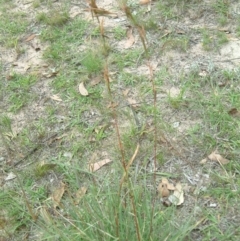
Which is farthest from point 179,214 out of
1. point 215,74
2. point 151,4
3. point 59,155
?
point 151,4

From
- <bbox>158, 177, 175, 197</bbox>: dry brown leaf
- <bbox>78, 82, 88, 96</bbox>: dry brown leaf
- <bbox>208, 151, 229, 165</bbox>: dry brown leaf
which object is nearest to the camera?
<bbox>158, 177, 175, 197</bbox>: dry brown leaf

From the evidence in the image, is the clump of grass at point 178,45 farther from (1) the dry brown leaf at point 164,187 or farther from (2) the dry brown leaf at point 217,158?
(1) the dry brown leaf at point 164,187

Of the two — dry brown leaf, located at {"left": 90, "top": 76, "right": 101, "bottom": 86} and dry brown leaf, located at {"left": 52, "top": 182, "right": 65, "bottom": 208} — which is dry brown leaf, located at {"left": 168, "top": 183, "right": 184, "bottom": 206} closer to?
dry brown leaf, located at {"left": 52, "top": 182, "right": 65, "bottom": 208}

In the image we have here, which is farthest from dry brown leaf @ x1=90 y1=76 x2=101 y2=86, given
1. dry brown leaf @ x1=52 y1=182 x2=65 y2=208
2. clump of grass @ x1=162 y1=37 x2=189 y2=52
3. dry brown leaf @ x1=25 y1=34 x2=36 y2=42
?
dry brown leaf @ x1=52 y1=182 x2=65 y2=208

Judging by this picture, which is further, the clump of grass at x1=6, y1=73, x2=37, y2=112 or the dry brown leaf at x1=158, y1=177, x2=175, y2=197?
the clump of grass at x1=6, y1=73, x2=37, y2=112

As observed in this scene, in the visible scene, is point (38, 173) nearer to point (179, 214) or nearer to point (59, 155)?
point (59, 155)

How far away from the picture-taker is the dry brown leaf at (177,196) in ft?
8.62

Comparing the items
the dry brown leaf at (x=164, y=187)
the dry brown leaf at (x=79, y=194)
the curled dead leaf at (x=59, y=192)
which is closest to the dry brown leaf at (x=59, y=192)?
the curled dead leaf at (x=59, y=192)

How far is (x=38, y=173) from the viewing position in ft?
9.70

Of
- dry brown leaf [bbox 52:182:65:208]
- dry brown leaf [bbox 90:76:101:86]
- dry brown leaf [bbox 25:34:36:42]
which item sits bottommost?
dry brown leaf [bbox 52:182:65:208]

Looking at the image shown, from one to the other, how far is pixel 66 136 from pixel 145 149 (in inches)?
22.1

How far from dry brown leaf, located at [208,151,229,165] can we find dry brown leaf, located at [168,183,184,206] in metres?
0.27

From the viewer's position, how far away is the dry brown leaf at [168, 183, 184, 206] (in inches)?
103

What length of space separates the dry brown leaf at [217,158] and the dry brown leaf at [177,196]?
27cm
